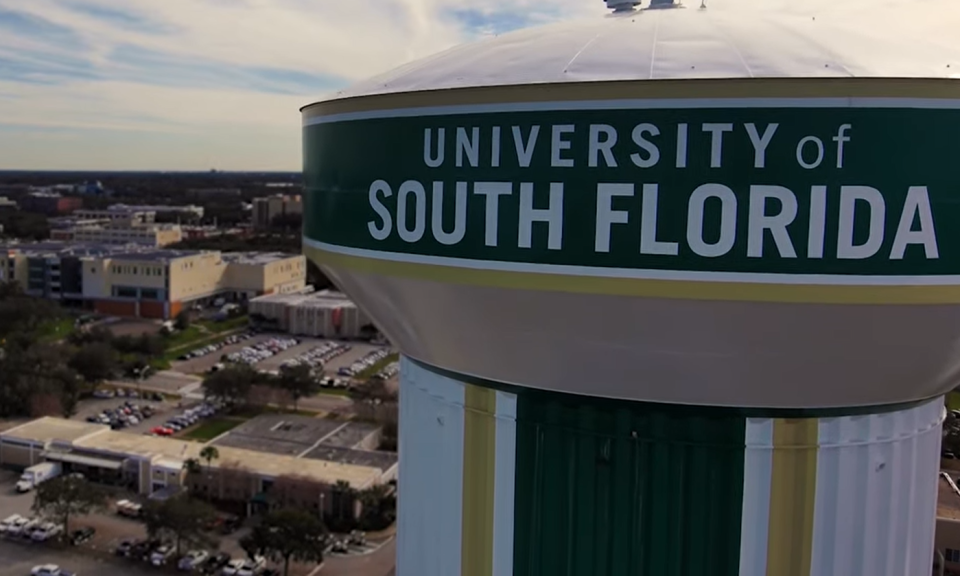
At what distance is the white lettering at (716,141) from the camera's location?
4.47 m

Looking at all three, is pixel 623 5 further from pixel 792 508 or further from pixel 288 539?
pixel 288 539

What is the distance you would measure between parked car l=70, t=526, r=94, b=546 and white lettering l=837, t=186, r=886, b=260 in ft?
75.6

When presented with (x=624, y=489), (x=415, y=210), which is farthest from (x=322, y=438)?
(x=415, y=210)

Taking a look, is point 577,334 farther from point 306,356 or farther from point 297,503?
point 306,356

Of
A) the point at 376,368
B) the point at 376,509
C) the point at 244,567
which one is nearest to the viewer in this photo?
the point at 244,567

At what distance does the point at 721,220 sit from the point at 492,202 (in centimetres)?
126

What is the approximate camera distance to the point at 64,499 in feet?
75.0

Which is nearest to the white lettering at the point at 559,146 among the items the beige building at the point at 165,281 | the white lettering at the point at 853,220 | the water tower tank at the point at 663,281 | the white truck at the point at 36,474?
the water tower tank at the point at 663,281

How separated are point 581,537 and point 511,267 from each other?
1937 mm

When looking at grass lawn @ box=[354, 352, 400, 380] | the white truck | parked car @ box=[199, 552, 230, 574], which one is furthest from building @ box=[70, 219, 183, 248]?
parked car @ box=[199, 552, 230, 574]

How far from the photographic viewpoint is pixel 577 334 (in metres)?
5.02

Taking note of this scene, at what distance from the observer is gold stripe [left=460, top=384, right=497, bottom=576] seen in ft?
19.4

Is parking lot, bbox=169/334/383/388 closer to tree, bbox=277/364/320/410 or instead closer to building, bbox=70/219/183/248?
tree, bbox=277/364/320/410

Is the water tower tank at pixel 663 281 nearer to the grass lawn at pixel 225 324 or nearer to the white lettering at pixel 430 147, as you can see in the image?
the white lettering at pixel 430 147
